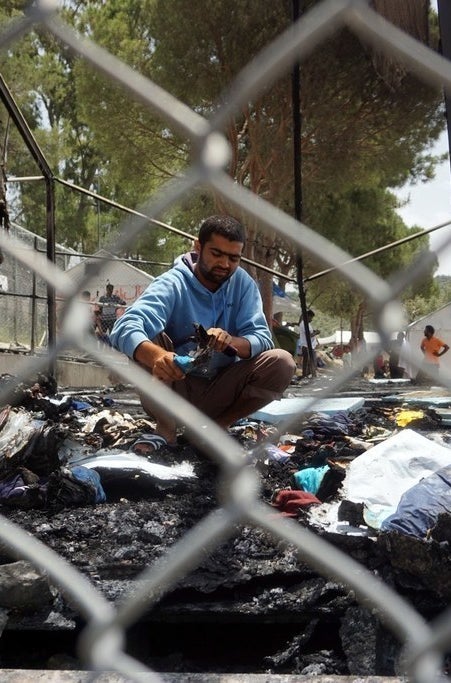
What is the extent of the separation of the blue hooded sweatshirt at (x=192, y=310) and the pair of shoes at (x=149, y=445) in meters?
0.41

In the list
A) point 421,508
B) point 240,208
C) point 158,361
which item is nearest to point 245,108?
point 158,361

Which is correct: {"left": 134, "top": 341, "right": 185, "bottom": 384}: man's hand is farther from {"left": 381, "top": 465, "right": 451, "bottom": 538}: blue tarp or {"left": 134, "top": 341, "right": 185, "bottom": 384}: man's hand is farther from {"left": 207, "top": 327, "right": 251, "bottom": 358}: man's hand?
{"left": 381, "top": 465, "right": 451, "bottom": 538}: blue tarp

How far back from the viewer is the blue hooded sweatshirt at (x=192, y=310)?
3117 mm

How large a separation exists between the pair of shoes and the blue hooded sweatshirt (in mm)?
412

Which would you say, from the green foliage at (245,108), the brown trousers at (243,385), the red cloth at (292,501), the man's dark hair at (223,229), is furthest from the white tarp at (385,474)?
the green foliage at (245,108)

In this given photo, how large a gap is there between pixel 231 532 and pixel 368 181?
12.3m

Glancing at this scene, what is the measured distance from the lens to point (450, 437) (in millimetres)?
3906

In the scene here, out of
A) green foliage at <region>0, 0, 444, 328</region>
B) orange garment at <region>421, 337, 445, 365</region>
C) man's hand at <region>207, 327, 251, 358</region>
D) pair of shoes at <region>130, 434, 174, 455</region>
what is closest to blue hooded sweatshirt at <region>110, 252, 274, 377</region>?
man's hand at <region>207, 327, 251, 358</region>

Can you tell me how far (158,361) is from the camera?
9.20ft

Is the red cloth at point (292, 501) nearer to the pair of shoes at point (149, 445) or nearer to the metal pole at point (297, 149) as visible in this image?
the pair of shoes at point (149, 445)

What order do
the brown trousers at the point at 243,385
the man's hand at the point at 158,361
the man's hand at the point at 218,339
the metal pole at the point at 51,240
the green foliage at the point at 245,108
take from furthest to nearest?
1. the green foliage at the point at 245,108
2. the metal pole at the point at 51,240
3. the brown trousers at the point at 243,385
4. the man's hand at the point at 218,339
5. the man's hand at the point at 158,361

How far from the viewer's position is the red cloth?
2.68 m

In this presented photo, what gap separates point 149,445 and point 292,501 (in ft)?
3.03

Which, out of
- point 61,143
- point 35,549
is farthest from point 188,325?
point 61,143
